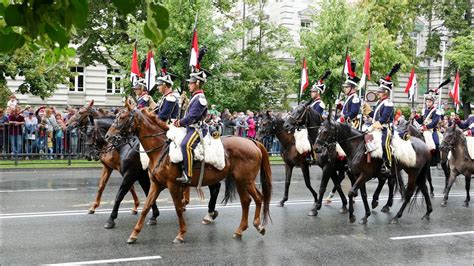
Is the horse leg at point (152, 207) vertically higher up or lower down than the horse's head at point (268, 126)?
lower down

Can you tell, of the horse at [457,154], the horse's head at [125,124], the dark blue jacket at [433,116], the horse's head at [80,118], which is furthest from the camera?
the dark blue jacket at [433,116]

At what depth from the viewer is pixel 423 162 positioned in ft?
37.2

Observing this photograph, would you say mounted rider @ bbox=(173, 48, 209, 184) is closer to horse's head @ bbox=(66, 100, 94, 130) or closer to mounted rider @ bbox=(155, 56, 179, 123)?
mounted rider @ bbox=(155, 56, 179, 123)

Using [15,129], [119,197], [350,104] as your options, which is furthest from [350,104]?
[15,129]

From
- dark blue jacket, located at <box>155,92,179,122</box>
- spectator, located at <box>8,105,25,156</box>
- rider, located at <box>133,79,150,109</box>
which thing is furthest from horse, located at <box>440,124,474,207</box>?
spectator, located at <box>8,105,25,156</box>

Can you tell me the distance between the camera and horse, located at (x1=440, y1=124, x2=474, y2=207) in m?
13.8

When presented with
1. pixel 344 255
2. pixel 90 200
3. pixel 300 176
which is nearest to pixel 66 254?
pixel 344 255

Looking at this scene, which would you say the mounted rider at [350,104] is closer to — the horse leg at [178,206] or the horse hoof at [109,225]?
the horse leg at [178,206]

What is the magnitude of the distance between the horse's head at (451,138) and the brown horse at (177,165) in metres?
6.70

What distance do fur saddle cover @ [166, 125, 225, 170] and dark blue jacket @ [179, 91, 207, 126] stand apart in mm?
193

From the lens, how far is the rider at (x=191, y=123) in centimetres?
848

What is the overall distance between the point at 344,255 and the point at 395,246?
1.19 m

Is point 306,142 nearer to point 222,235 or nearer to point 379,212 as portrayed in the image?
point 379,212

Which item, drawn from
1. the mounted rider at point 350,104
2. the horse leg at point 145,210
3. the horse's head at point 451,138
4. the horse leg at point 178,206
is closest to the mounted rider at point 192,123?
the horse leg at point 178,206
